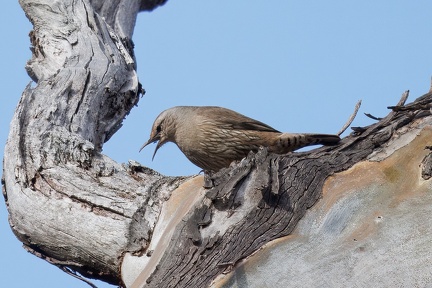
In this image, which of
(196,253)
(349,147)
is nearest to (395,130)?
(349,147)

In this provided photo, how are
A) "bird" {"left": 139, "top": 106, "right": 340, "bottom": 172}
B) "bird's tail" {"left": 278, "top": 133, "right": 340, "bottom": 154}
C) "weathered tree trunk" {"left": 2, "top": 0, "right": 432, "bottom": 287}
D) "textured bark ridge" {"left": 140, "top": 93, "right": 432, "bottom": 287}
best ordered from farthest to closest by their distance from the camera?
"bird" {"left": 139, "top": 106, "right": 340, "bottom": 172} → "bird's tail" {"left": 278, "top": 133, "right": 340, "bottom": 154} → "weathered tree trunk" {"left": 2, "top": 0, "right": 432, "bottom": 287} → "textured bark ridge" {"left": 140, "top": 93, "right": 432, "bottom": 287}

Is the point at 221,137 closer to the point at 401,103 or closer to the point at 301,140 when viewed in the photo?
the point at 301,140

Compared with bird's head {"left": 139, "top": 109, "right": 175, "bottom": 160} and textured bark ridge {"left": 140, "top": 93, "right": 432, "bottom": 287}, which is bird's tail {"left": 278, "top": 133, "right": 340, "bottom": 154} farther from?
bird's head {"left": 139, "top": 109, "right": 175, "bottom": 160}

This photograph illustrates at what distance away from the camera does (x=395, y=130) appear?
15.6 ft

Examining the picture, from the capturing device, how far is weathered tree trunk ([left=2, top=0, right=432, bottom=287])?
14.2 feet

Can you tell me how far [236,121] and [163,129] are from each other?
2.71 ft

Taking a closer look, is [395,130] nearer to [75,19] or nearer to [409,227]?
[409,227]

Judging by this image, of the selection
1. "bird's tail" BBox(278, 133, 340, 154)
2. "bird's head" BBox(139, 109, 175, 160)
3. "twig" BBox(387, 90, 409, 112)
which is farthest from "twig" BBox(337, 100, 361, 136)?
"bird's head" BBox(139, 109, 175, 160)

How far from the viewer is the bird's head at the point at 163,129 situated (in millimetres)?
6864

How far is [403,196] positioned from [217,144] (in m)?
2.28

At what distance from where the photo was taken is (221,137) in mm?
6375

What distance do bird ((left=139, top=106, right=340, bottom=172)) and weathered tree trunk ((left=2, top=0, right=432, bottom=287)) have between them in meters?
0.53

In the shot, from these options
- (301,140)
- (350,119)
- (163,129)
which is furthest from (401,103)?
(163,129)

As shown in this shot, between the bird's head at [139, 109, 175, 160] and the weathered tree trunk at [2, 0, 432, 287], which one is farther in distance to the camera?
the bird's head at [139, 109, 175, 160]
